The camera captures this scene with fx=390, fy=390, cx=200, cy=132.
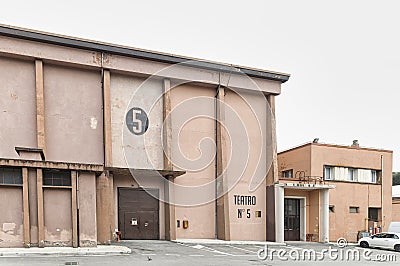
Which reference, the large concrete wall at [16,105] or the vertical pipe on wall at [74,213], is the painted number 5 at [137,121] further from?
the vertical pipe on wall at [74,213]

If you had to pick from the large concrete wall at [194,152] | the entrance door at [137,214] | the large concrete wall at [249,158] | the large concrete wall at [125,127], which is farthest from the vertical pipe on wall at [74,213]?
the large concrete wall at [249,158]

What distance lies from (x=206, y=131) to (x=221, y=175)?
2852 millimetres

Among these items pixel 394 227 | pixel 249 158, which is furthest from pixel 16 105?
pixel 394 227

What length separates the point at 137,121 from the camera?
72.8 feet

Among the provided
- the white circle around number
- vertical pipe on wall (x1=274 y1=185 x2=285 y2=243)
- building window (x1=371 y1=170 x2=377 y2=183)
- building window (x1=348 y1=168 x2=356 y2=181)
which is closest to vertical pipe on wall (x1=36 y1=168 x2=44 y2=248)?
vertical pipe on wall (x1=274 y1=185 x2=285 y2=243)

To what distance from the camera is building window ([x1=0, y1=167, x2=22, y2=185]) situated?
50.1 feet

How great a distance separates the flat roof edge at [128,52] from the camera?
19477 millimetres

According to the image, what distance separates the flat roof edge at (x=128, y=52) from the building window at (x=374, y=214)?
12.3 meters

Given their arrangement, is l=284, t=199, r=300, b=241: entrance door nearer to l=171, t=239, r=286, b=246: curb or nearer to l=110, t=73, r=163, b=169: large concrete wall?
l=171, t=239, r=286, b=246: curb

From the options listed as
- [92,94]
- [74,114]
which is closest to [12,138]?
[74,114]

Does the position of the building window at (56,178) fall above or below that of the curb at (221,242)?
above

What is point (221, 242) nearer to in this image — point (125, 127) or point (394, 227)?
point (125, 127)

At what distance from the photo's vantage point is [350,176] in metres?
29.0

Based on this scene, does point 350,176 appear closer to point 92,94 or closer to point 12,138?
point 92,94
